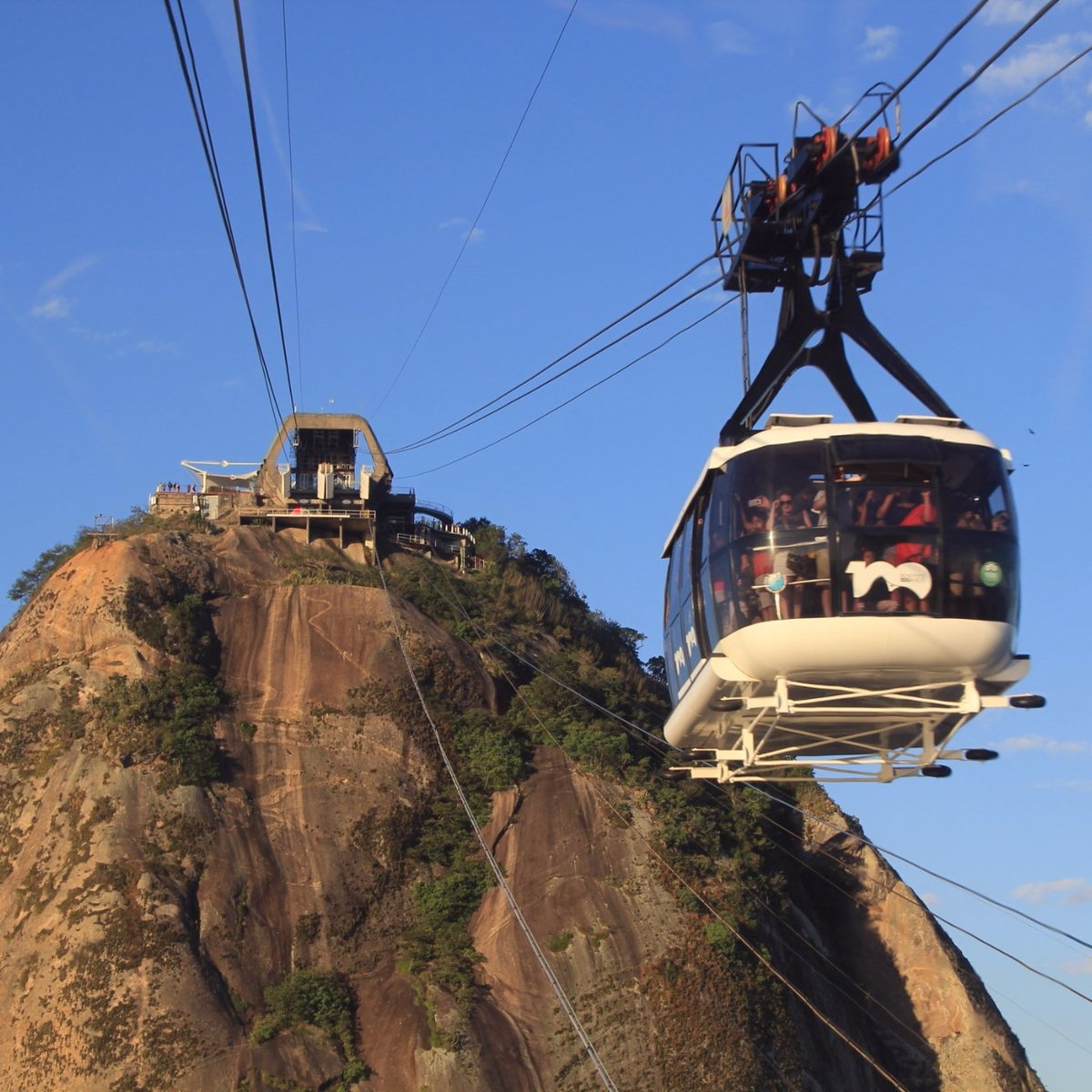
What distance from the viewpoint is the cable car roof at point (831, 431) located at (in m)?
22.1

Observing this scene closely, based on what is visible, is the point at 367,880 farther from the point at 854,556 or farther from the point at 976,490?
the point at 976,490

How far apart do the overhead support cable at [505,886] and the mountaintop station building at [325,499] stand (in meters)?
5.19

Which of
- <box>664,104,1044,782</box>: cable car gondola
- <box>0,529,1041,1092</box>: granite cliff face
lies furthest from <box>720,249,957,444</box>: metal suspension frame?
<box>0,529,1041,1092</box>: granite cliff face

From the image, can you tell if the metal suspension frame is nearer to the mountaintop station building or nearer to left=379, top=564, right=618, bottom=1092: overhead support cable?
left=379, top=564, right=618, bottom=1092: overhead support cable

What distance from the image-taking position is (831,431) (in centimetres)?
2206

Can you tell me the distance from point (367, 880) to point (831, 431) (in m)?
33.5

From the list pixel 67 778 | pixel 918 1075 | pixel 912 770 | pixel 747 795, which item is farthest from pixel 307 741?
pixel 912 770

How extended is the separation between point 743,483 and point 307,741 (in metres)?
34.9

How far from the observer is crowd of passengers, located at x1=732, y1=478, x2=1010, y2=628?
850 inches

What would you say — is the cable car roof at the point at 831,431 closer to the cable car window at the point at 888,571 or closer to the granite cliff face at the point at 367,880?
the cable car window at the point at 888,571

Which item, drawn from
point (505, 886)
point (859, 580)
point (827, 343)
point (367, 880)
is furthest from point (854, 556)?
point (367, 880)

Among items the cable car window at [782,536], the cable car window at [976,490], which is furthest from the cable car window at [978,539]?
the cable car window at [782,536]

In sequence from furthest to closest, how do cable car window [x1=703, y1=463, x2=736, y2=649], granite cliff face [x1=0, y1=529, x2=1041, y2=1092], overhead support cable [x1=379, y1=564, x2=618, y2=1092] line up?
granite cliff face [x1=0, y1=529, x2=1041, y2=1092], overhead support cable [x1=379, y1=564, x2=618, y2=1092], cable car window [x1=703, y1=463, x2=736, y2=649]

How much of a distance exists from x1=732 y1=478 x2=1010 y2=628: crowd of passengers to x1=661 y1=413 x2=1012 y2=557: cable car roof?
632 millimetres
